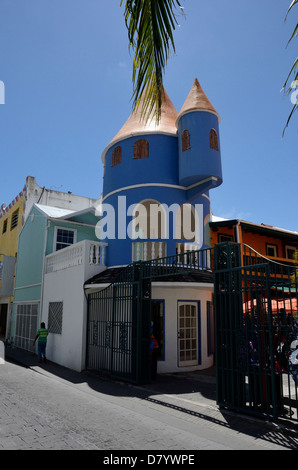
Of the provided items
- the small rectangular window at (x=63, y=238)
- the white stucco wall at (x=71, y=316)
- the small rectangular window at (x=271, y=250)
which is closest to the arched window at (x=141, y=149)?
the white stucco wall at (x=71, y=316)

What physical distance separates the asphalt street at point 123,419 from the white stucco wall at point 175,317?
146 cm

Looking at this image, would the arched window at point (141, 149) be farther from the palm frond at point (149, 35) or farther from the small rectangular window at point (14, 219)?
the small rectangular window at point (14, 219)

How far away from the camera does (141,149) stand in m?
13.8

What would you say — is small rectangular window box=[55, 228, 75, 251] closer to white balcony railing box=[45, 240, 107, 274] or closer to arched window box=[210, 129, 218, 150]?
white balcony railing box=[45, 240, 107, 274]

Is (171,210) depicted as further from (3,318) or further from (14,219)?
(3,318)

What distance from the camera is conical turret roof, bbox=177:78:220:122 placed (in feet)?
43.9

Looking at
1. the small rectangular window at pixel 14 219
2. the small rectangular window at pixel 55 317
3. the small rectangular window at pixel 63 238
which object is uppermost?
the small rectangular window at pixel 14 219

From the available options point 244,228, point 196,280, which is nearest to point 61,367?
point 196,280

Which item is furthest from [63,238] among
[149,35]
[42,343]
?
[149,35]

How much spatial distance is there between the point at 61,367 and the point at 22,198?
45.2 feet

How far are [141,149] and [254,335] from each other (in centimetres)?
921

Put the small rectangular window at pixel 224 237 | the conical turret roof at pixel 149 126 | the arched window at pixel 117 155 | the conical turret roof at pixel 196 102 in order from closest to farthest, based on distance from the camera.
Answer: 1. the conical turret roof at pixel 196 102
2. the conical turret roof at pixel 149 126
3. the arched window at pixel 117 155
4. the small rectangular window at pixel 224 237

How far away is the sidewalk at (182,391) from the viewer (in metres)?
6.39

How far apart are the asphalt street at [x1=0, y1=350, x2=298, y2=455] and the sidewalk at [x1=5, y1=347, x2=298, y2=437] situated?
2cm
